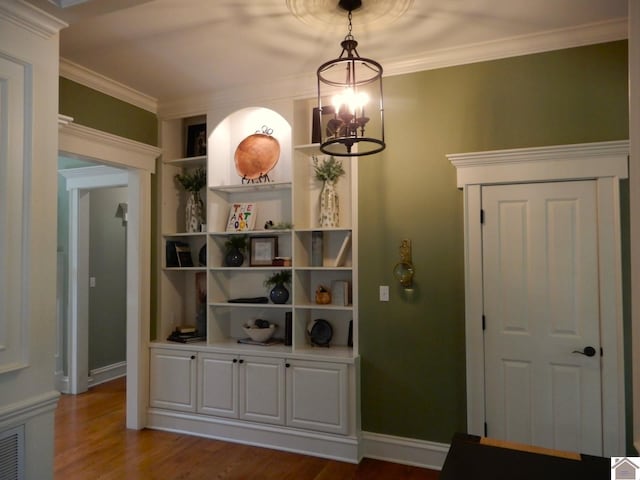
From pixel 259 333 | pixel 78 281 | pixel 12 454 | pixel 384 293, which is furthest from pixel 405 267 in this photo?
pixel 78 281

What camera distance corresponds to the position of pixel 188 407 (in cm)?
374

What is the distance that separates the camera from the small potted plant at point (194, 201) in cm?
400

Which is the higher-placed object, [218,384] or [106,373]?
[218,384]

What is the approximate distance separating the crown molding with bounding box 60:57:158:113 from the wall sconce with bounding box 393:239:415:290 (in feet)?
8.17

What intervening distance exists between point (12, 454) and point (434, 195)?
269cm

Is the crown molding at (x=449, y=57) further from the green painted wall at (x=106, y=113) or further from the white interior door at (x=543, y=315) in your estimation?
the white interior door at (x=543, y=315)

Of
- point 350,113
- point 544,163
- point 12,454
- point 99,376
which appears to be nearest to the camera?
point 12,454

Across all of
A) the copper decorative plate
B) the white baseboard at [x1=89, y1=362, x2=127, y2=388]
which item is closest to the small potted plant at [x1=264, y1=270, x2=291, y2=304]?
the copper decorative plate

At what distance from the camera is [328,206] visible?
11.4 feet

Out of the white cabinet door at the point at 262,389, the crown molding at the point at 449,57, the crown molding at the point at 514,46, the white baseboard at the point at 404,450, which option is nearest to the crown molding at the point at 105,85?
the crown molding at the point at 449,57

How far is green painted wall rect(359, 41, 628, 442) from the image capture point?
284cm

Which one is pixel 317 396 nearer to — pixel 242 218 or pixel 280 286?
pixel 280 286

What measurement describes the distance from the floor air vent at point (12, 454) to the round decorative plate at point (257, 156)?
2419mm

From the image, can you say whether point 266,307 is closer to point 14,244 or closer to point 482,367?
A: point 482,367
